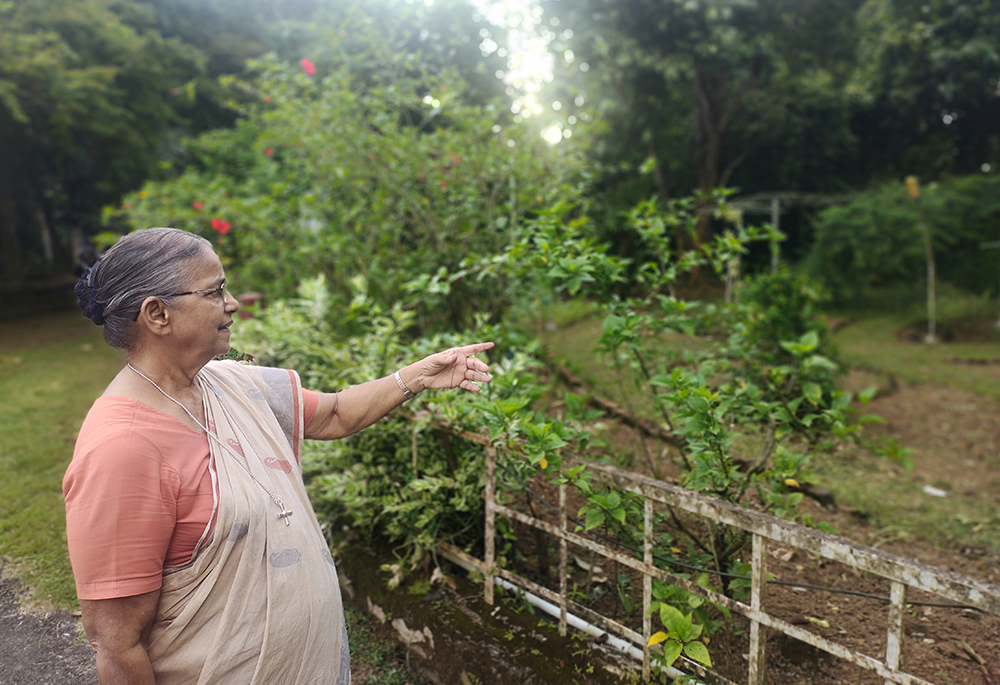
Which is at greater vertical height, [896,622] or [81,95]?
[81,95]

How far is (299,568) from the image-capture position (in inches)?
55.4

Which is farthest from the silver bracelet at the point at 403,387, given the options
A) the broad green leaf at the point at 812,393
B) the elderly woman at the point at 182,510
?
the broad green leaf at the point at 812,393

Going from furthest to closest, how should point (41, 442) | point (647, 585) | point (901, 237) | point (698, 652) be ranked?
point (901, 237)
point (41, 442)
point (647, 585)
point (698, 652)

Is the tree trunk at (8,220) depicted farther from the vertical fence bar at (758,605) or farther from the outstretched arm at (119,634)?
the vertical fence bar at (758,605)

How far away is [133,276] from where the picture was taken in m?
1.29

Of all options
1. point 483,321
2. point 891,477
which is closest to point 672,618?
point 483,321

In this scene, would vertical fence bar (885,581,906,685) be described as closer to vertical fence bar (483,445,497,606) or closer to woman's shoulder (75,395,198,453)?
vertical fence bar (483,445,497,606)

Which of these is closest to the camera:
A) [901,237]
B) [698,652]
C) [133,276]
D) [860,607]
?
[133,276]

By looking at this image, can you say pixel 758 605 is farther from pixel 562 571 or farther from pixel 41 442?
pixel 41 442

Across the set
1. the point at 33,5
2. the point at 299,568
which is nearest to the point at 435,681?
the point at 299,568

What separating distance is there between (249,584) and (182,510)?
8.4 inches

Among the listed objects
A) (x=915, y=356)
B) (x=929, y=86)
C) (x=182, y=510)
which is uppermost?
(x=929, y=86)

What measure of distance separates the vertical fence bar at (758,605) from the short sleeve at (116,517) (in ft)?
4.46

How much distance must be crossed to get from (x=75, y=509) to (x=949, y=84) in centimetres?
1750
